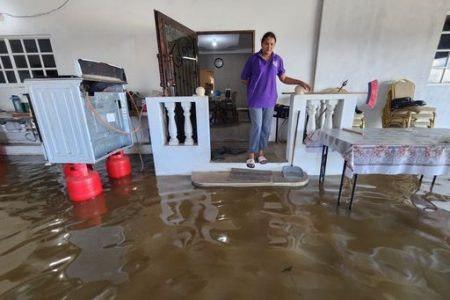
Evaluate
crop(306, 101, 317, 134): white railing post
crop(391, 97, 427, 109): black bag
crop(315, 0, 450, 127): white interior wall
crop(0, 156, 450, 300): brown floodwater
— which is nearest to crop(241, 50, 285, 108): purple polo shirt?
crop(306, 101, 317, 134): white railing post

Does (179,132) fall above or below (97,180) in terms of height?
above

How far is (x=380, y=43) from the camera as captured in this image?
339cm

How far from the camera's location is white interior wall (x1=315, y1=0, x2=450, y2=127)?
10.7 feet

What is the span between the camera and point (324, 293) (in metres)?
1.20

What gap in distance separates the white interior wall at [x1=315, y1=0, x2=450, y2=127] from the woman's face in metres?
1.63

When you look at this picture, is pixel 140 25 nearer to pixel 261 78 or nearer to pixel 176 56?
pixel 176 56

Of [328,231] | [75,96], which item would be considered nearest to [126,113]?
[75,96]

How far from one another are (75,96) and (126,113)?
88cm

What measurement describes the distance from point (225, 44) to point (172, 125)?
243 inches

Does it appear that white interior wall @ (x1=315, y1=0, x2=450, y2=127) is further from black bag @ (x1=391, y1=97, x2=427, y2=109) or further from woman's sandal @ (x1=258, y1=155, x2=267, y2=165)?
woman's sandal @ (x1=258, y1=155, x2=267, y2=165)

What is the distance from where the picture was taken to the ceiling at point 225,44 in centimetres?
658

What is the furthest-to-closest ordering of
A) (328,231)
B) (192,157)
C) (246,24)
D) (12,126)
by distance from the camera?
(12,126)
(246,24)
(192,157)
(328,231)

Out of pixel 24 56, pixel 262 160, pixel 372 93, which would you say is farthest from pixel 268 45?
pixel 24 56

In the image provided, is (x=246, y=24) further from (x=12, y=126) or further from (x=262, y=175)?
(x=12, y=126)
